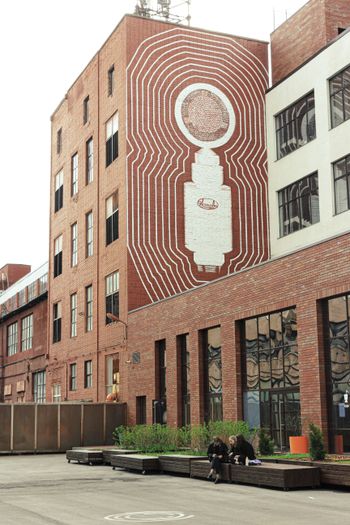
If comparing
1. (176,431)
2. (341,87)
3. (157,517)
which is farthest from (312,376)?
(341,87)

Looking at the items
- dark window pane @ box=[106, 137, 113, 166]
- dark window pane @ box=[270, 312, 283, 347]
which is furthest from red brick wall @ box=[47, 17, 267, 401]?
dark window pane @ box=[270, 312, 283, 347]

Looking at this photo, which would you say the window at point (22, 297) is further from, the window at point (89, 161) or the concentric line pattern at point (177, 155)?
the concentric line pattern at point (177, 155)

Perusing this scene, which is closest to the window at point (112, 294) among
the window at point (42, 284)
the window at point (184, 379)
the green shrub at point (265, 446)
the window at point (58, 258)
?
the window at point (184, 379)

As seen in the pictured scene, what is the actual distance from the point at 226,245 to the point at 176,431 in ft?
44.2

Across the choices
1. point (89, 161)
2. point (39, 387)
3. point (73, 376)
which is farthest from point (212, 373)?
point (39, 387)

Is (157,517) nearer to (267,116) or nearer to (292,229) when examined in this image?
(292,229)

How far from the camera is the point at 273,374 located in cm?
2831

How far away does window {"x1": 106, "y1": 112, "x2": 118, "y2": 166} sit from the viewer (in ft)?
140

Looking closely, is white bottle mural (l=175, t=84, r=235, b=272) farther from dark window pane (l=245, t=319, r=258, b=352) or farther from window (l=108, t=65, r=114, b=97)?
dark window pane (l=245, t=319, r=258, b=352)

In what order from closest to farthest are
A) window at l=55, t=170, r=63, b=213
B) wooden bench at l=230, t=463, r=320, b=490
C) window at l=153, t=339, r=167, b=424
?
1. wooden bench at l=230, t=463, r=320, b=490
2. window at l=153, t=339, r=167, b=424
3. window at l=55, t=170, r=63, b=213

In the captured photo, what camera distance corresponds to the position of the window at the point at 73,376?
46.6 meters

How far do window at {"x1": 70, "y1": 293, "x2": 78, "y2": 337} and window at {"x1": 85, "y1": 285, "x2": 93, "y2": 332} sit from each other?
1930mm

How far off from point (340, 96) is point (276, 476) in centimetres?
1990

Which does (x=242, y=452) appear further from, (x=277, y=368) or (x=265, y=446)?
(x=277, y=368)
